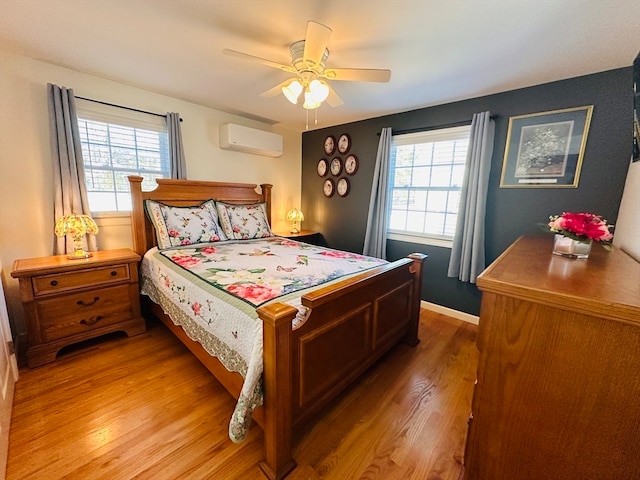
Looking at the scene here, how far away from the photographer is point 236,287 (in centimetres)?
158

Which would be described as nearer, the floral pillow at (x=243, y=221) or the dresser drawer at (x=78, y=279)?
the dresser drawer at (x=78, y=279)

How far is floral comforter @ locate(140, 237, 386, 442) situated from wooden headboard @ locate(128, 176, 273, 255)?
296 mm

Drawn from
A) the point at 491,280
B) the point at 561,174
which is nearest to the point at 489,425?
the point at 491,280

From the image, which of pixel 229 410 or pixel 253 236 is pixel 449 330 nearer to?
pixel 229 410

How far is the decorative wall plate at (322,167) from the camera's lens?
4031 mm

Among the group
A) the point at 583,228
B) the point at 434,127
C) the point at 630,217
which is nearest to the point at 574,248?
the point at 583,228

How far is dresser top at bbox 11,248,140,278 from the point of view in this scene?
1.88m

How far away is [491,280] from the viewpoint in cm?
83

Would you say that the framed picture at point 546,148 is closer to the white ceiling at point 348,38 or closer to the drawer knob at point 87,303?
the white ceiling at point 348,38

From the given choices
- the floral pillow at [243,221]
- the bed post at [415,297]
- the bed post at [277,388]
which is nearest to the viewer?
the bed post at [277,388]

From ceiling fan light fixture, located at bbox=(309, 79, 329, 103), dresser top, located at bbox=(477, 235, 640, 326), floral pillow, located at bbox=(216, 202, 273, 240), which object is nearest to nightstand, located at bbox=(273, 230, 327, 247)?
floral pillow, located at bbox=(216, 202, 273, 240)

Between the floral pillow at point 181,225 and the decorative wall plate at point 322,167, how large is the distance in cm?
187

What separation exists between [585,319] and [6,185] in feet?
11.8

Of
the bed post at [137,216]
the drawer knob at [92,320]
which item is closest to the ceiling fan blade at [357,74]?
the bed post at [137,216]
